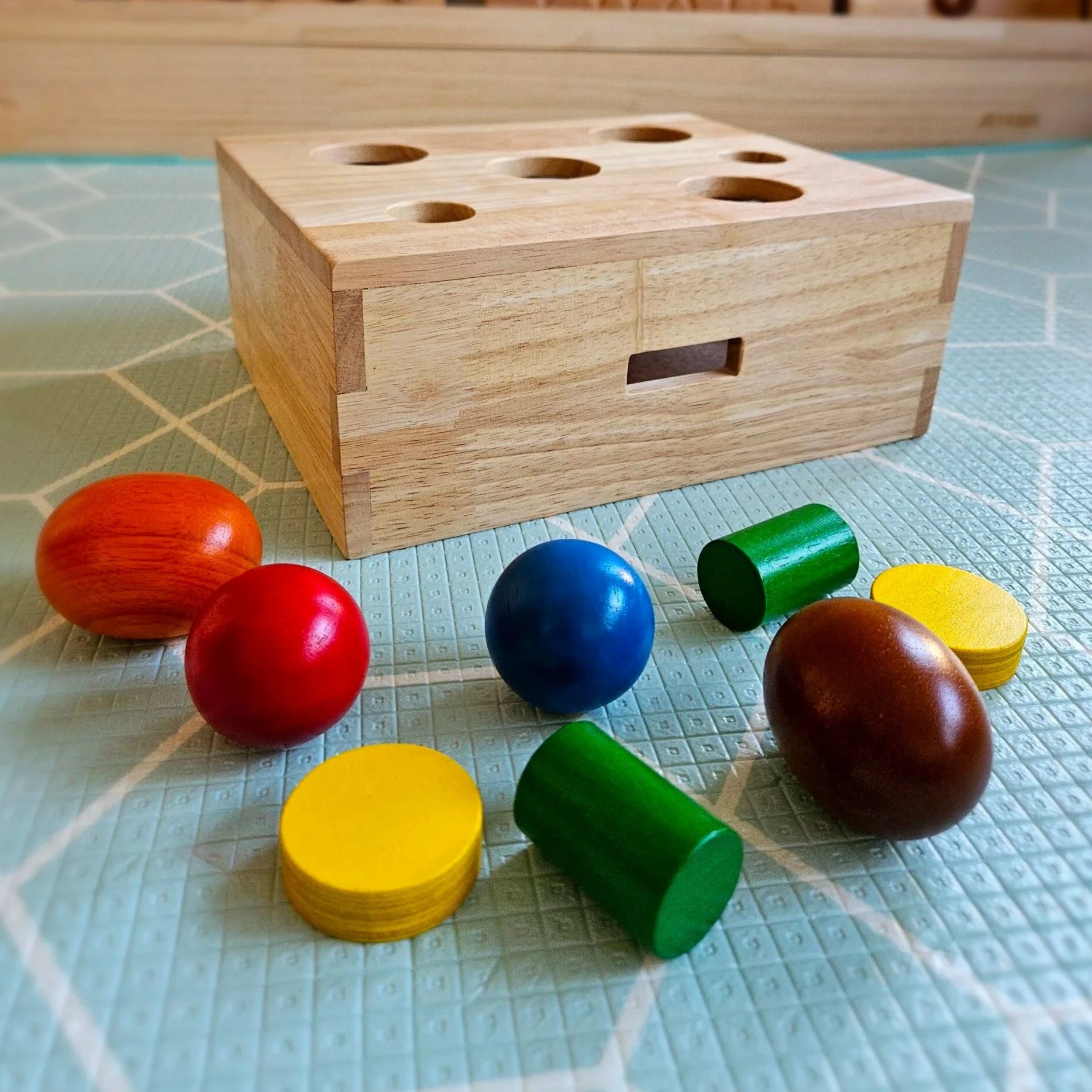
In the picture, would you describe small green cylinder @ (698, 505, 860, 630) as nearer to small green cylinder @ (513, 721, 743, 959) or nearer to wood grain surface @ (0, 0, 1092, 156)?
small green cylinder @ (513, 721, 743, 959)

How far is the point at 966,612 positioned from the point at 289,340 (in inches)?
23.4

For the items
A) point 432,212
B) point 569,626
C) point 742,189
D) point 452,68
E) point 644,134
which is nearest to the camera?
point 569,626

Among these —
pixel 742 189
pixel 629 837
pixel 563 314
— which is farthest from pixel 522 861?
pixel 742 189

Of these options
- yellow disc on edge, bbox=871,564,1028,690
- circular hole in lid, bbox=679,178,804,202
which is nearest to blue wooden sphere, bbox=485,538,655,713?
yellow disc on edge, bbox=871,564,1028,690

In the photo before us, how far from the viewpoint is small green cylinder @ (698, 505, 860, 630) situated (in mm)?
812

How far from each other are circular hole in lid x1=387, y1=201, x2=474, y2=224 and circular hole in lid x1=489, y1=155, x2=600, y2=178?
0.18 meters

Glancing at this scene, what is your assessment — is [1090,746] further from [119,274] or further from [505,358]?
[119,274]

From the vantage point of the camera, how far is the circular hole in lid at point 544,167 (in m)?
1.11

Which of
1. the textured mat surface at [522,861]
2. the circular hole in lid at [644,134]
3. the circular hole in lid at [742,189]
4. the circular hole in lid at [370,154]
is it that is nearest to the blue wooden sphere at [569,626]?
the textured mat surface at [522,861]

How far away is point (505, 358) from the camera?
34.6 inches

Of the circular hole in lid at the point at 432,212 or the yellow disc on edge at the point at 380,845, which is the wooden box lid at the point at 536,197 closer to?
the circular hole in lid at the point at 432,212

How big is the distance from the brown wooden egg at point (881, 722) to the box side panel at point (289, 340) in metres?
0.41

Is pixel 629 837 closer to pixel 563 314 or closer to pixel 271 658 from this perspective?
pixel 271 658

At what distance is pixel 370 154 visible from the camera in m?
1.16
